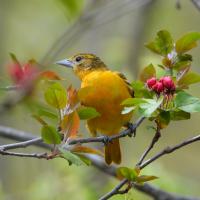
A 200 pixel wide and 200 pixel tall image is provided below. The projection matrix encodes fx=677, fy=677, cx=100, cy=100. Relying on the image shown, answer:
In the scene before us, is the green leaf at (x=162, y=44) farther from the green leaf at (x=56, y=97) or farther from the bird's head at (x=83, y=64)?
the bird's head at (x=83, y=64)

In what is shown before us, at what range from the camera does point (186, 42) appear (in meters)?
3.30

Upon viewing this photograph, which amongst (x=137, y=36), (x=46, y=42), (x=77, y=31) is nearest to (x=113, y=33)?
(x=46, y=42)

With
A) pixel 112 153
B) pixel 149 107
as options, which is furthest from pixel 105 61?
pixel 149 107

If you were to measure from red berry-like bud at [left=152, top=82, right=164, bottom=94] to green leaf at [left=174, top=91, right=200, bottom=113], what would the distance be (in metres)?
0.08

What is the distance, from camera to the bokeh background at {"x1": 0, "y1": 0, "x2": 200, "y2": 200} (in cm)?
669

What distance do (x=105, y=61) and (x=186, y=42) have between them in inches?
182

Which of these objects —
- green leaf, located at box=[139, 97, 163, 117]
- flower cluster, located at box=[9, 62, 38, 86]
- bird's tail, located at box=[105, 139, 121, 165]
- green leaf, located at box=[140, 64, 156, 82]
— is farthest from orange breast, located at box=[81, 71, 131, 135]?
flower cluster, located at box=[9, 62, 38, 86]

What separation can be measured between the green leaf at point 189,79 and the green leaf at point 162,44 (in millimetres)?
188

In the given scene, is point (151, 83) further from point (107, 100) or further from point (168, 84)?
point (107, 100)

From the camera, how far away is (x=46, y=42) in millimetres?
9367

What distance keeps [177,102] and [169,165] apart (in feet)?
22.9

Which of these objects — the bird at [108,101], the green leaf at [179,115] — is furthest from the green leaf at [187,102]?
the bird at [108,101]

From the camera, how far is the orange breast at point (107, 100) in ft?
14.2

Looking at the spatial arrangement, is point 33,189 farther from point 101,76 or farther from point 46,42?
point 46,42
